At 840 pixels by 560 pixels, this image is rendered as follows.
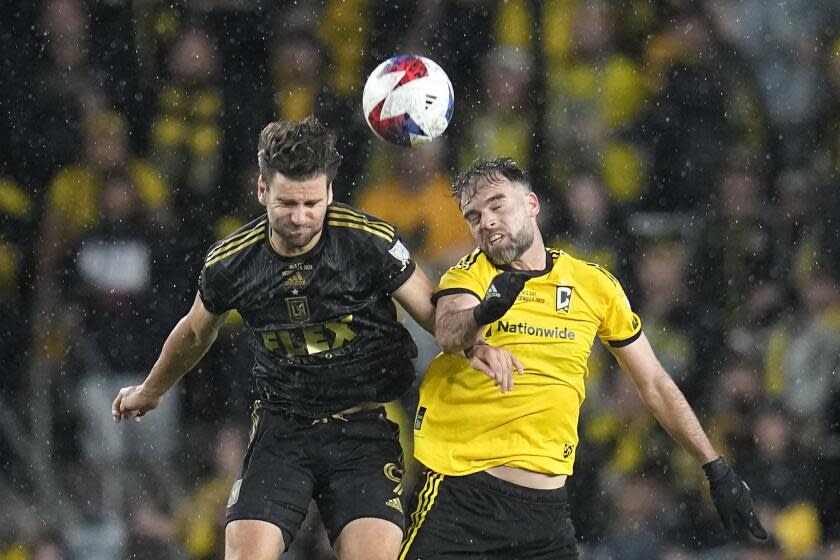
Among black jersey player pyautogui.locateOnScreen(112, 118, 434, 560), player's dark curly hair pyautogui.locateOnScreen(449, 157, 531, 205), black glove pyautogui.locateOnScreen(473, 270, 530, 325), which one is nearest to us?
black glove pyautogui.locateOnScreen(473, 270, 530, 325)

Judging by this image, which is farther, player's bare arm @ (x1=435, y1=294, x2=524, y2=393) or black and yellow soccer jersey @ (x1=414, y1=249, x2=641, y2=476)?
black and yellow soccer jersey @ (x1=414, y1=249, x2=641, y2=476)

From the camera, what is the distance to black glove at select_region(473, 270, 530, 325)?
10.1 ft

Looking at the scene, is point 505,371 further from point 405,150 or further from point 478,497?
point 405,150

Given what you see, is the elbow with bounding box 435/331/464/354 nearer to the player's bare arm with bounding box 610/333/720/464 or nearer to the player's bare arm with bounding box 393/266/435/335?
the player's bare arm with bounding box 393/266/435/335

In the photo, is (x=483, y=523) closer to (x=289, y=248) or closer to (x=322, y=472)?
(x=322, y=472)

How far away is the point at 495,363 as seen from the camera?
321cm

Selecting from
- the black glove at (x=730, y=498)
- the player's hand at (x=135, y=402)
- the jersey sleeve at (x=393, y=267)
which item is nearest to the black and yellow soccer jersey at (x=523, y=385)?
the jersey sleeve at (x=393, y=267)

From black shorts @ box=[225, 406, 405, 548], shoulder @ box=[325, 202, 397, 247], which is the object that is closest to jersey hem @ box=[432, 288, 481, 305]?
shoulder @ box=[325, 202, 397, 247]

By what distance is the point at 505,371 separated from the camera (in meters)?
3.19

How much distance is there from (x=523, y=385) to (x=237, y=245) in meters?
0.96

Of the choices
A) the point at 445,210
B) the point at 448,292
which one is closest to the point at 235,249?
the point at 448,292

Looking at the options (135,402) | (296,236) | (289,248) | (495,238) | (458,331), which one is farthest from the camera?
(135,402)

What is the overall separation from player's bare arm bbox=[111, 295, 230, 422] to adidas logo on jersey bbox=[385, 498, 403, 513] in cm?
77

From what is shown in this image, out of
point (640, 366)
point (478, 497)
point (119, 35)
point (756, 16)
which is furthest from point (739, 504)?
point (119, 35)
